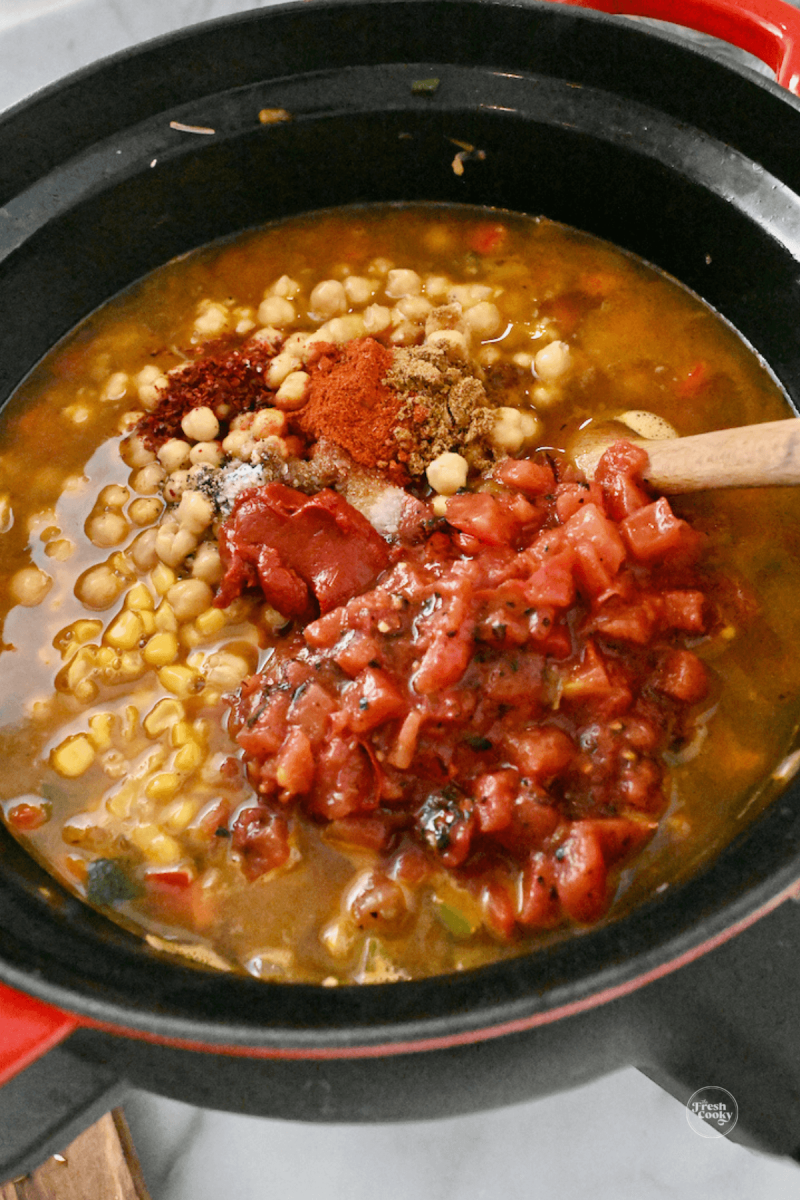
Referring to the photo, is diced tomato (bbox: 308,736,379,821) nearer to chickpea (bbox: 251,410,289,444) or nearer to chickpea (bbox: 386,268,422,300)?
chickpea (bbox: 251,410,289,444)

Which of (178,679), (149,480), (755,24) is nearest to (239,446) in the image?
(149,480)

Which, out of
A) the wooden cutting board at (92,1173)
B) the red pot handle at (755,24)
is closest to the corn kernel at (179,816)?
the wooden cutting board at (92,1173)

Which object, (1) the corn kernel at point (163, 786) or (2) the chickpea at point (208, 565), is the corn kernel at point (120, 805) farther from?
(2) the chickpea at point (208, 565)

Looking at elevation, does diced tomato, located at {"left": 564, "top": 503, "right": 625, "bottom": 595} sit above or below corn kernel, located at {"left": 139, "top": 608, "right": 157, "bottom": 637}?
below

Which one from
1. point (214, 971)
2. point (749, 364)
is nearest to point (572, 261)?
point (749, 364)

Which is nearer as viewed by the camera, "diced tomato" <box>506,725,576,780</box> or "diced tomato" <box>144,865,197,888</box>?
"diced tomato" <box>506,725,576,780</box>

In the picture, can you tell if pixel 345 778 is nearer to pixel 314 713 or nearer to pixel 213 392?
pixel 314 713

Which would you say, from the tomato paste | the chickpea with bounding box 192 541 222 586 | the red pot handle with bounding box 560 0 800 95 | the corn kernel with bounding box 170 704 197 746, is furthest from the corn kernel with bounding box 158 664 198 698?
the red pot handle with bounding box 560 0 800 95
